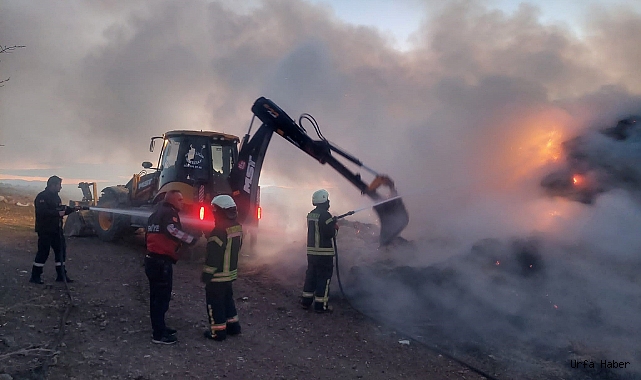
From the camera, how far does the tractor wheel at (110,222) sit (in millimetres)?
11680

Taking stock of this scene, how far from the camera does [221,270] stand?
5754mm

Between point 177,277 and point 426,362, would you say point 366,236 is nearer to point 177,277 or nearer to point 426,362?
point 177,277

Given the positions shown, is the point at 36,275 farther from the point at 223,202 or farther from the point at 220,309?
the point at 223,202

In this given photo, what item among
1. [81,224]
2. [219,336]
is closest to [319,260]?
[219,336]

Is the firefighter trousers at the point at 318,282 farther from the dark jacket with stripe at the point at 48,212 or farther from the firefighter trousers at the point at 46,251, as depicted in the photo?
the dark jacket with stripe at the point at 48,212

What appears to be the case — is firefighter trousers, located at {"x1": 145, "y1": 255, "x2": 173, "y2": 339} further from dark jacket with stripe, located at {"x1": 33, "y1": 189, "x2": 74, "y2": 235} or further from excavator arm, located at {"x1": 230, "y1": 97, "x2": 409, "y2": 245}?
excavator arm, located at {"x1": 230, "y1": 97, "x2": 409, "y2": 245}

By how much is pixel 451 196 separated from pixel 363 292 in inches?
192

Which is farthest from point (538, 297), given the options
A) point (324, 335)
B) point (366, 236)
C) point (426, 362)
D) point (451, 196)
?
point (366, 236)

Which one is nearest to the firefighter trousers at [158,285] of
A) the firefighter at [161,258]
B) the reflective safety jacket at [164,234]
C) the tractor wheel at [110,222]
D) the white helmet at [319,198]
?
the firefighter at [161,258]

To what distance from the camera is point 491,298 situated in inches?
285

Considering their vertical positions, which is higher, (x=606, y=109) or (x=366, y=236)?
(x=606, y=109)

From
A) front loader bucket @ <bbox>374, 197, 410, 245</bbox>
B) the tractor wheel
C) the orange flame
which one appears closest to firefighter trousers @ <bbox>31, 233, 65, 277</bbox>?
the tractor wheel

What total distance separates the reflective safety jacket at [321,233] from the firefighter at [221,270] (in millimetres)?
1720

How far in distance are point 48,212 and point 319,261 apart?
438cm
